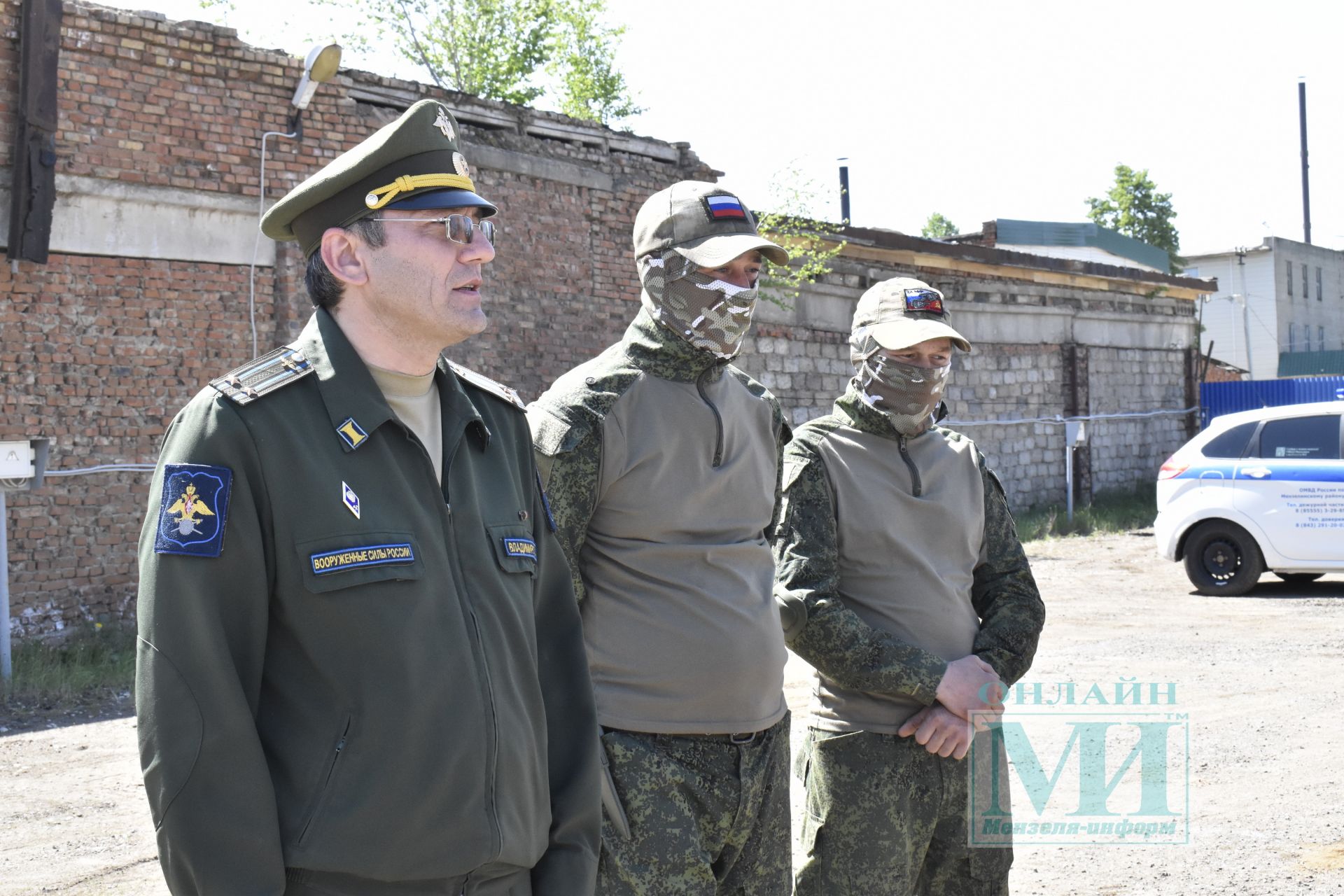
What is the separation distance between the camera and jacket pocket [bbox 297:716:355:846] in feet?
5.82

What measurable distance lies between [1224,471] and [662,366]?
10.5 metres

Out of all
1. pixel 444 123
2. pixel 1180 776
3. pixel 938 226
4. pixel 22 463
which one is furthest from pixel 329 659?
pixel 938 226

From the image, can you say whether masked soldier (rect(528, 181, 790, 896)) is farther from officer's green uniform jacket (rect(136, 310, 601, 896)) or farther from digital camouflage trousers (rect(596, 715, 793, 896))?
officer's green uniform jacket (rect(136, 310, 601, 896))

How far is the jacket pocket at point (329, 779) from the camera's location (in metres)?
1.77

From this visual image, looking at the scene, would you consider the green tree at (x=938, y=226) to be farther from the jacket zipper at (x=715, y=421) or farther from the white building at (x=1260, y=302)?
the jacket zipper at (x=715, y=421)

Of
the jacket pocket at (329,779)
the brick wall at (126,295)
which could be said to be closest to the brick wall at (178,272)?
the brick wall at (126,295)

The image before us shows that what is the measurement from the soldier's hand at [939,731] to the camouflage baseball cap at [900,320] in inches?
39.2

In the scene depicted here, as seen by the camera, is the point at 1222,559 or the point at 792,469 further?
the point at 1222,559

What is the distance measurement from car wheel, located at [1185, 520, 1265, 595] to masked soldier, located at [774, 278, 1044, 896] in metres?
9.67

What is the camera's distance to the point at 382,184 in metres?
2.12

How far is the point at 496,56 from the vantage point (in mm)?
27609

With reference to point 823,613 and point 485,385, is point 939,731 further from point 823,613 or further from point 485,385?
point 485,385

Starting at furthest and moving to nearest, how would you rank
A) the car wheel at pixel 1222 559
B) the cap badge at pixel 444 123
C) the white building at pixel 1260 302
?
the white building at pixel 1260 302
the car wheel at pixel 1222 559
the cap badge at pixel 444 123

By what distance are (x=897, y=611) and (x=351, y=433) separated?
6.01ft
